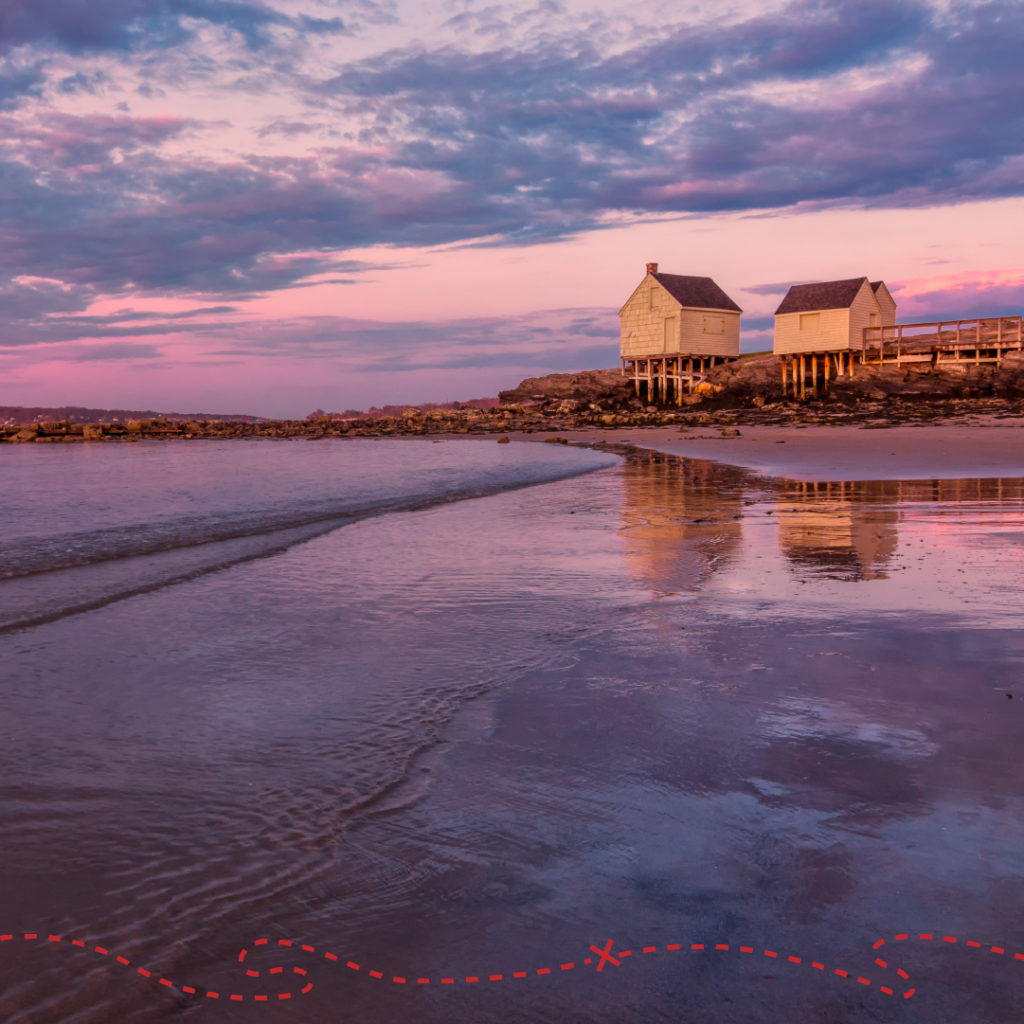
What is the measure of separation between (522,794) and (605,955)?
1.07 metres

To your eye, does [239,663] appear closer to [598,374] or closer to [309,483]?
[309,483]

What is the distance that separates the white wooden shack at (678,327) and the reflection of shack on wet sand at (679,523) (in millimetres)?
41008

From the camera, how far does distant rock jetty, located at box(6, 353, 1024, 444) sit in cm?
4419

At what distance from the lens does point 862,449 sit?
24406 millimetres

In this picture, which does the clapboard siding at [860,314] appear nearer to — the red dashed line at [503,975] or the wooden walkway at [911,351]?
the wooden walkway at [911,351]

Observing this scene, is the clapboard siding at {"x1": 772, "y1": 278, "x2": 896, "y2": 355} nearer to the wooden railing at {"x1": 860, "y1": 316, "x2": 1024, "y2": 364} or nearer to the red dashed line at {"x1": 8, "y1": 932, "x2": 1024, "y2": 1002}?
the wooden railing at {"x1": 860, "y1": 316, "x2": 1024, "y2": 364}

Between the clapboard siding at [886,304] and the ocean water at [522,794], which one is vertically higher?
the clapboard siding at [886,304]

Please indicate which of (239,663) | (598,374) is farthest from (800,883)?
(598,374)

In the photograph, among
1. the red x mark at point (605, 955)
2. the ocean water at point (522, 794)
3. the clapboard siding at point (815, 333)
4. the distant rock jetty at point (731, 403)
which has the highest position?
the clapboard siding at point (815, 333)

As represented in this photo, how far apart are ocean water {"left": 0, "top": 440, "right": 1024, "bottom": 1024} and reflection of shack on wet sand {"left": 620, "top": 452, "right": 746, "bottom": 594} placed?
188 millimetres

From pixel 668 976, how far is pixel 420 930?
726mm

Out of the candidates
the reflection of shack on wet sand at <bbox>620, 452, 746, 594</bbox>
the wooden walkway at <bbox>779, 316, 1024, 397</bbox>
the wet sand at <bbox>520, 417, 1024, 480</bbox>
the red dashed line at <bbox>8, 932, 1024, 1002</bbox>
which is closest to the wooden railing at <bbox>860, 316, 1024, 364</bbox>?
the wooden walkway at <bbox>779, 316, 1024, 397</bbox>

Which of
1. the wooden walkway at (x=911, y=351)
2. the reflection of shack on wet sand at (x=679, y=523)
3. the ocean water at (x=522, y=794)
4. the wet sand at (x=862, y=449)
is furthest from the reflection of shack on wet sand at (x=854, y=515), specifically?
the wooden walkway at (x=911, y=351)

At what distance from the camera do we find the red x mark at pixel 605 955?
241 centimetres
